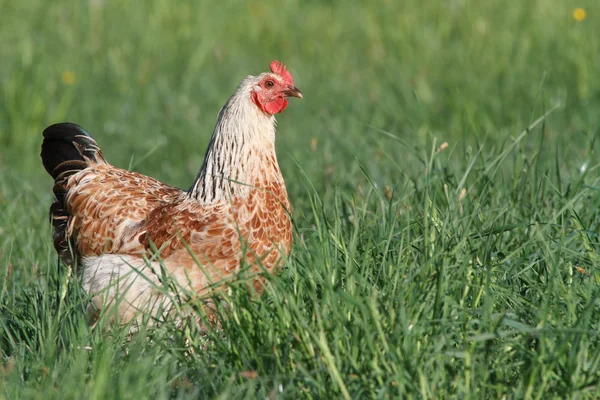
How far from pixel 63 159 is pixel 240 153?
1.17m

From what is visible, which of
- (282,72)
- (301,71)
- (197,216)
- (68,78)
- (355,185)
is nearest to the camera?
(197,216)

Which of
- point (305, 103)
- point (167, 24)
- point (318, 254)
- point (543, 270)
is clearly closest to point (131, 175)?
point (318, 254)

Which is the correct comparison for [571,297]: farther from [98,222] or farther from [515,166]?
[98,222]

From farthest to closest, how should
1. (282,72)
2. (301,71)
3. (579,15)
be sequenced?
(301,71) < (579,15) < (282,72)

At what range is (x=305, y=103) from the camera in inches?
310

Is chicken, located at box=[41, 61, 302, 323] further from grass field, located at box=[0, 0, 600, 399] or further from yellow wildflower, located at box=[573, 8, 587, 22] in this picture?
yellow wildflower, located at box=[573, 8, 587, 22]

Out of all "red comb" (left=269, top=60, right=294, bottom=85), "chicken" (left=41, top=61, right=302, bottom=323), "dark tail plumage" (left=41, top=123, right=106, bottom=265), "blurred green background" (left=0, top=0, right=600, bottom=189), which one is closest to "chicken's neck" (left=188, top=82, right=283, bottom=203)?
"chicken" (left=41, top=61, right=302, bottom=323)

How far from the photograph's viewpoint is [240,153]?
12.7ft

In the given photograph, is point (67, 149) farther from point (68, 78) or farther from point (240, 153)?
point (68, 78)

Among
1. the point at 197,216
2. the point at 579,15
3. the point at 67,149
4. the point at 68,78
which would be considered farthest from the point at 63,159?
the point at 579,15

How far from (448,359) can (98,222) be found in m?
2.03

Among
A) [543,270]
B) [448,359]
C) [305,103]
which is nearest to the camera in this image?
[448,359]

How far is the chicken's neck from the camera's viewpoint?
3871 millimetres

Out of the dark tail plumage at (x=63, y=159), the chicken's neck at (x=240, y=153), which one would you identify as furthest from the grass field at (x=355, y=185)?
the chicken's neck at (x=240, y=153)
